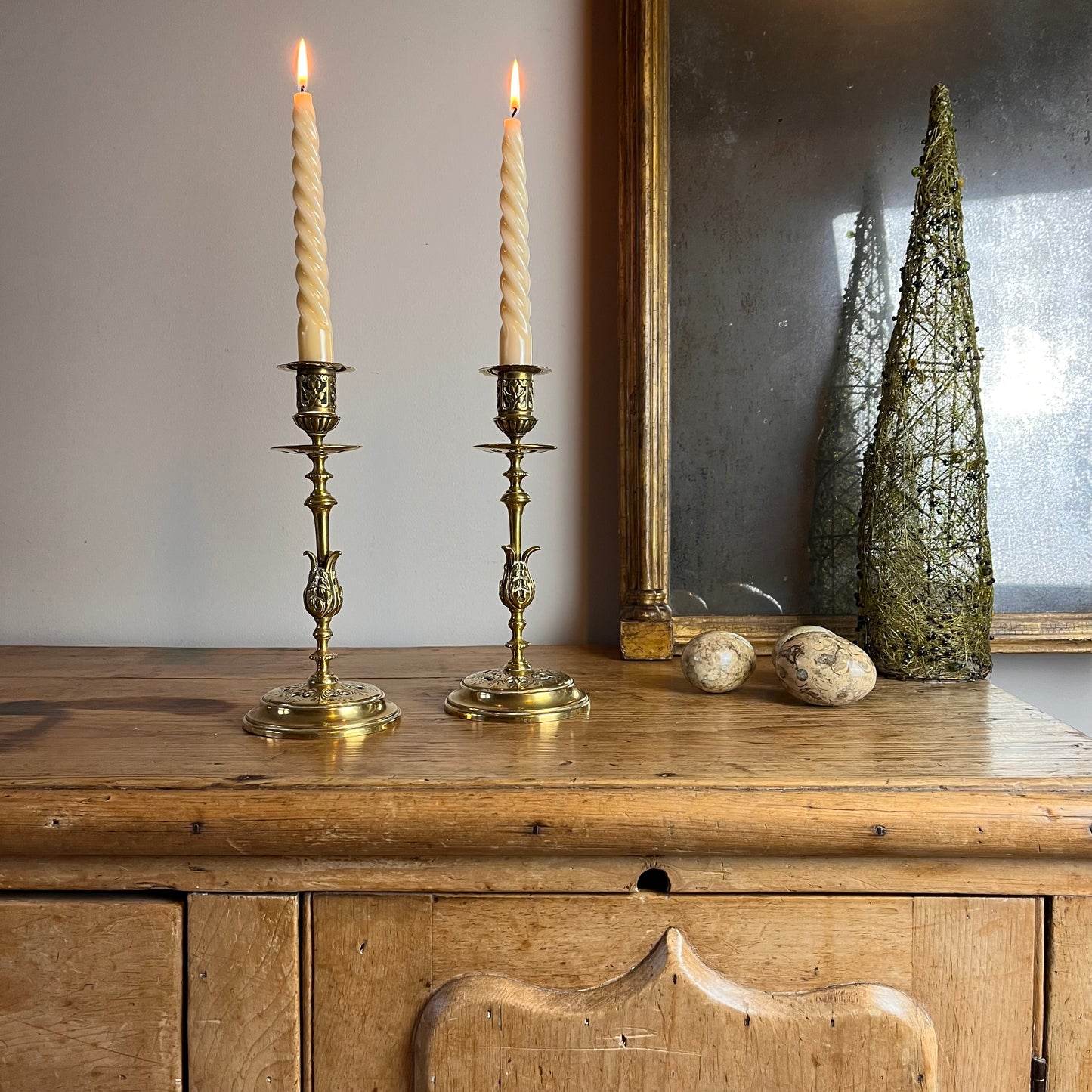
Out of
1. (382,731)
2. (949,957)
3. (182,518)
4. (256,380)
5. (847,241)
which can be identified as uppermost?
(847,241)

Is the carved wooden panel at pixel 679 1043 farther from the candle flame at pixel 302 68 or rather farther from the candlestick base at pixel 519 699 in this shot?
the candle flame at pixel 302 68

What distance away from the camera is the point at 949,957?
0.54 metres

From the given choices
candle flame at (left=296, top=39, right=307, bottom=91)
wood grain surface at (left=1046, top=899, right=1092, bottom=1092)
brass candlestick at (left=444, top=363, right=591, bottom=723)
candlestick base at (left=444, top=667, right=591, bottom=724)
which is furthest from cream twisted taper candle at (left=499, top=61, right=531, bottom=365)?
wood grain surface at (left=1046, top=899, right=1092, bottom=1092)

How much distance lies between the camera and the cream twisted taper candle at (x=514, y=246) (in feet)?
2.14

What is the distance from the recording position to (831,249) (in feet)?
3.00

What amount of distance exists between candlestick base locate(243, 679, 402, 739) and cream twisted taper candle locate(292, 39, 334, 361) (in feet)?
0.81

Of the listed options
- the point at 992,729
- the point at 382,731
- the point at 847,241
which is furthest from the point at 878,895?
the point at 847,241

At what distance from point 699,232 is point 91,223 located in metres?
0.65

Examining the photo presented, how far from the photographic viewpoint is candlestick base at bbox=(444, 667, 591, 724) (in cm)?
69

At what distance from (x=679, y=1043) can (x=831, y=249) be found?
2.42ft

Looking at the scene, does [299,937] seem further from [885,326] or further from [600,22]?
[600,22]

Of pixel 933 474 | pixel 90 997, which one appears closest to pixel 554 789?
pixel 90 997

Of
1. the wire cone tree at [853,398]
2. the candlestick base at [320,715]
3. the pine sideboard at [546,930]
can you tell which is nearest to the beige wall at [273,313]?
the wire cone tree at [853,398]

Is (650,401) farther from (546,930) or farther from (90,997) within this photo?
(90,997)
